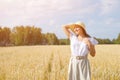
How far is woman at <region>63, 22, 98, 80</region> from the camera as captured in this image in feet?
22.2

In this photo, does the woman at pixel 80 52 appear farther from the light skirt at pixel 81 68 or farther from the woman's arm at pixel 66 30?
the woman's arm at pixel 66 30

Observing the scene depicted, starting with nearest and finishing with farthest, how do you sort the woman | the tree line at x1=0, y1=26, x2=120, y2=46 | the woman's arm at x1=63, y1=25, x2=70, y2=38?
1. the woman
2. the woman's arm at x1=63, y1=25, x2=70, y2=38
3. the tree line at x1=0, y1=26, x2=120, y2=46

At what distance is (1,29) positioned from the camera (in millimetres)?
88875

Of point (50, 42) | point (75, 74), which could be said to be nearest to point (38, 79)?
point (75, 74)

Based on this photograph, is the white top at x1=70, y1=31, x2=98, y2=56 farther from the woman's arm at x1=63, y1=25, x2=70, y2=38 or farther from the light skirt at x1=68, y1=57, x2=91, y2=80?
the woman's arm at x1=63, y1=25, x2=70, y2=38

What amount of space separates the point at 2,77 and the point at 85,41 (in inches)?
149

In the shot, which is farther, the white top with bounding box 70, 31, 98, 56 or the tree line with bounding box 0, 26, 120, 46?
the tree line with bounding box 0, 26, 120, 46

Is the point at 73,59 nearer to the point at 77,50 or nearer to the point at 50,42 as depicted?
the point at 77,50

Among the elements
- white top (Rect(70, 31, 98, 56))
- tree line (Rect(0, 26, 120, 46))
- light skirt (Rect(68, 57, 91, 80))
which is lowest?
light skirt (Rect(68, 57, 91, 80))

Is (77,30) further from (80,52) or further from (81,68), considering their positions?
(81,68)

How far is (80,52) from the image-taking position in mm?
6828

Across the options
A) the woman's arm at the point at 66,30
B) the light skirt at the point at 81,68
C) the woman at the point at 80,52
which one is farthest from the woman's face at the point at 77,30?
the light skirt at the point at 81,68

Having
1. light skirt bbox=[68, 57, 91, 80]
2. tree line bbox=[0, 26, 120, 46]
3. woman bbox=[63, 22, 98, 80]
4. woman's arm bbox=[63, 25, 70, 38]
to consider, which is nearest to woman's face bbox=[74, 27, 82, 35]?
woman bbox=[63, 22, 98, 80]

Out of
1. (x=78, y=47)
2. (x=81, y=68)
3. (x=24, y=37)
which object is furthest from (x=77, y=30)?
(x=24, y=37)
